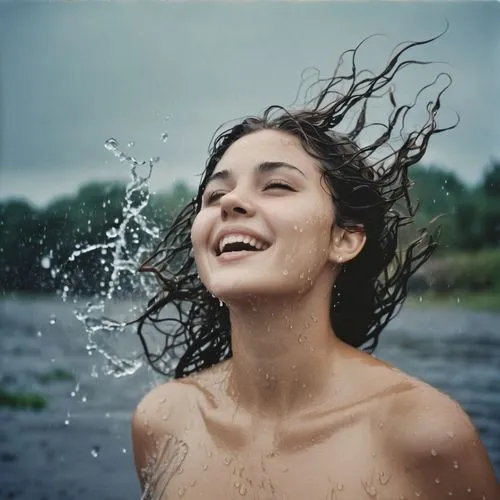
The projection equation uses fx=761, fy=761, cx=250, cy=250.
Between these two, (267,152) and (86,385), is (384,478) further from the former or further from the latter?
(86,385)

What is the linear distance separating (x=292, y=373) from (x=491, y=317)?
0.91 meters

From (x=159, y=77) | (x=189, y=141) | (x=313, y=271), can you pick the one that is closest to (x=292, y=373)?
(x=313, y=271)

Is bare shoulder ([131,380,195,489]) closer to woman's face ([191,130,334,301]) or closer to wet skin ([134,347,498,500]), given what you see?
wet skin ([134,347,498,500])

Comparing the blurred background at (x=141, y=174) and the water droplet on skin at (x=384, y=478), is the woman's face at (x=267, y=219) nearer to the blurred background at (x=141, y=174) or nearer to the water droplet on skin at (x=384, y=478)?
the water droplet on skin at (x=384, y=478)

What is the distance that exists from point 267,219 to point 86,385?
108cm

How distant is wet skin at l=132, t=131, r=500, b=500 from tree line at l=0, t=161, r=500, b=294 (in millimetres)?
680

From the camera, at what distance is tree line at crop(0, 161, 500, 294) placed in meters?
1.84

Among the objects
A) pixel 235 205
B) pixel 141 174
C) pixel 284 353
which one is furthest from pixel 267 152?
pixel 141 174

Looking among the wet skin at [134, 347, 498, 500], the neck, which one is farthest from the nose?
the wet skin at [134, 347, 498, 500]

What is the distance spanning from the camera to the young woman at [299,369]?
104 centimetres

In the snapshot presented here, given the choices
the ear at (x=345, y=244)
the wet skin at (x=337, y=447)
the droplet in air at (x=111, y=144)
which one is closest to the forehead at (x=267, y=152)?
the ear at (x=345, y=244)

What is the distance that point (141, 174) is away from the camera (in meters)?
1.89

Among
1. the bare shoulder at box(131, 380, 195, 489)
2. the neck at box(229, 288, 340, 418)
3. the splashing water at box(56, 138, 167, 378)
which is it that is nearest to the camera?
the neck at box(229, 288, 340, 418)

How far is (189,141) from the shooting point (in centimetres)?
183
